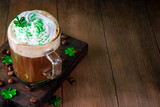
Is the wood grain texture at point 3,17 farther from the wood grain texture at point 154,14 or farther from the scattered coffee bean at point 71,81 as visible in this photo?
the wood grain texture at point 154,14

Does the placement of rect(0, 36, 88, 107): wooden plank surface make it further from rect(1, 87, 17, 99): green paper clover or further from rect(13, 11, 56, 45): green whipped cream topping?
rect(13, 11, 56, 45): green whipped cream topping

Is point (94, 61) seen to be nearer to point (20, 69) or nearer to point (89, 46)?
point (89, 46)

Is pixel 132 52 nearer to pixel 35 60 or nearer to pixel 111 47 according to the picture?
pixel 111 47

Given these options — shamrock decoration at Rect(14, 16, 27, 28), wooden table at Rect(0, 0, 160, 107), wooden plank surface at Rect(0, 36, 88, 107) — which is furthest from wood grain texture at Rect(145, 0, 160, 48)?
shamrock decoration at Rect(14, 16, 27, 28)

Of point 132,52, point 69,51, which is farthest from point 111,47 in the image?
point 69,51

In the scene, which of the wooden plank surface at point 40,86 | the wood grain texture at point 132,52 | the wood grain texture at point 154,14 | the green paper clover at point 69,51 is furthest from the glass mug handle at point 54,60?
the wood grain texture at point 154,14

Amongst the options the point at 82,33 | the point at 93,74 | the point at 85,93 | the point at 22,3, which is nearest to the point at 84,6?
the point at 82,33
